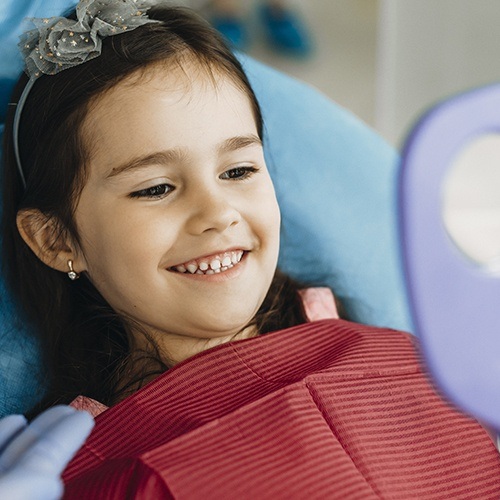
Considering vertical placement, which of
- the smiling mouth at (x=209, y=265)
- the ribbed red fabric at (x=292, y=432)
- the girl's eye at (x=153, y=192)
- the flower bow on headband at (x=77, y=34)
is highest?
the flower bow on headband at (x=77, y=34)

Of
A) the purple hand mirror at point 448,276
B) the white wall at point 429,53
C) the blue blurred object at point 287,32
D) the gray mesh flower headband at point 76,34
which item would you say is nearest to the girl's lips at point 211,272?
the gray mesh flower headband at point 76,34

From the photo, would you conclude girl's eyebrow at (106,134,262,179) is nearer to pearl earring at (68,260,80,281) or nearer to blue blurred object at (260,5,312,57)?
pearl earring at (68,260,80,281)

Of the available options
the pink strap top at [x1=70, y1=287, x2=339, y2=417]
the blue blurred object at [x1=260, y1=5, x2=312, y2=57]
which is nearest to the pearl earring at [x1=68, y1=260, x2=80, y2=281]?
the pink strap top at [x1=70, y1=287, x2=339, y2=417]

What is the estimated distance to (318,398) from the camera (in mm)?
799

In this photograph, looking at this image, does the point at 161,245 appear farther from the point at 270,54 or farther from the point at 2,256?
the point at 270,54

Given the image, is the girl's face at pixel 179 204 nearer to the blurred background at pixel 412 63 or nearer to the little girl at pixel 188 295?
the little girl at pixel 188 295

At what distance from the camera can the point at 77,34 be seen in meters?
0.90

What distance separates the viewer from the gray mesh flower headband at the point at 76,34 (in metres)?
0.89

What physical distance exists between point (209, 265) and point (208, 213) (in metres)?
0.06

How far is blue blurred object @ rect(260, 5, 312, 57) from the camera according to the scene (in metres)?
2.42

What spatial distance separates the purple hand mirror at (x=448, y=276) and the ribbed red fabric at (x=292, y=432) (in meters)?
0.25

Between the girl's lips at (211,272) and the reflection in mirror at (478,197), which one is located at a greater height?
the girl's lips at (211,272)

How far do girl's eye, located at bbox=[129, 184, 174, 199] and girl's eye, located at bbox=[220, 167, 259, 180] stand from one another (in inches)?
2.4

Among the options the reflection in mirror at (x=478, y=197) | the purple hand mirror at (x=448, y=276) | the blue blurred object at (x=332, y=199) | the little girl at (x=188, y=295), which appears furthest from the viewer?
the reflection in mirror at (x=478, y=197)
